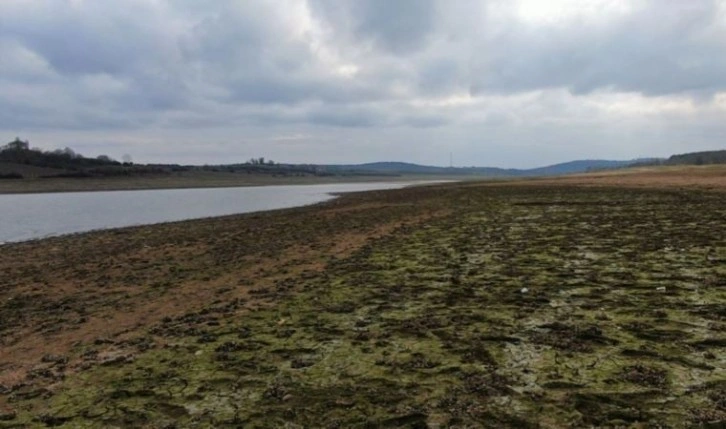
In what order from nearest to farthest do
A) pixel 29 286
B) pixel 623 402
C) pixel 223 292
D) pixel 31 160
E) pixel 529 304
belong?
pixel 623 402 < pixel 529 304 < pixel 223 292 < pixel 29 286 < pixel 31 160

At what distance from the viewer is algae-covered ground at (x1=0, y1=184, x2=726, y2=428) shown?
14.8ft

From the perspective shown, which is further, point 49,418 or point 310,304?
point 310,304

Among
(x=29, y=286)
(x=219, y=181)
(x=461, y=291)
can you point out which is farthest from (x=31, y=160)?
(x=461, y=291)

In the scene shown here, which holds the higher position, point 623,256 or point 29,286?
point 623,256

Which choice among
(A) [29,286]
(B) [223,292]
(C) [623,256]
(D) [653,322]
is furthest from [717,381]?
(A) [29,286]

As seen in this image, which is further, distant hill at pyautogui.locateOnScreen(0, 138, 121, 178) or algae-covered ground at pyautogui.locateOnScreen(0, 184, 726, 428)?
distant hill at pyautogui.locateOnScreen(0, 138, 121, 178)

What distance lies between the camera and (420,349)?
604 cm

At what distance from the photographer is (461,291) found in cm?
884

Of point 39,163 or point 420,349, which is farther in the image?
point 39,163

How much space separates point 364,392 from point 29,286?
469 inches

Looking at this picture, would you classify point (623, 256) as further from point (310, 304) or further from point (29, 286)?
point (29, 286)

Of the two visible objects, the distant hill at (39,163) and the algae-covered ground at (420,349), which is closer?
the algae-covered ground at (420,349)

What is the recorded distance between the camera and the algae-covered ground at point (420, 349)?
4516mm

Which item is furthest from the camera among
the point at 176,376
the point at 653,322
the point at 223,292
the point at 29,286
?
the point at 29,286
